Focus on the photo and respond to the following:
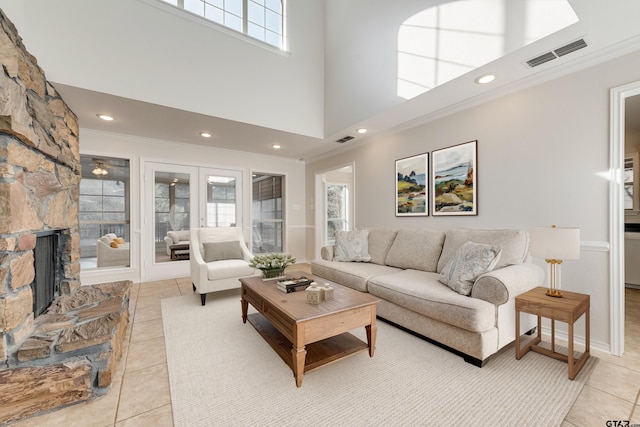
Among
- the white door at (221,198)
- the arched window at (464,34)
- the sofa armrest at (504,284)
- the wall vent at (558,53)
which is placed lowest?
the sofa armrest at (504,284)

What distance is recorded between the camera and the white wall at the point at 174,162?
4074 millimetres

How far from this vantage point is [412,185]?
3674 mm

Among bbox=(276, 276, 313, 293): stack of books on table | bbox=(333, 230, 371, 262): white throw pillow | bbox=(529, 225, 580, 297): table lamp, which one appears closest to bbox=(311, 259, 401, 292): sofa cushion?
bbox=(333, 230, 371, 262): white throw pillow

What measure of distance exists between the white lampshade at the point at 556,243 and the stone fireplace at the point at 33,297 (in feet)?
10.2

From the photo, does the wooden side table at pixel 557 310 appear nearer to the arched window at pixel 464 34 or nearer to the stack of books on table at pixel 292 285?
the stack of books on table at pixel 292 285

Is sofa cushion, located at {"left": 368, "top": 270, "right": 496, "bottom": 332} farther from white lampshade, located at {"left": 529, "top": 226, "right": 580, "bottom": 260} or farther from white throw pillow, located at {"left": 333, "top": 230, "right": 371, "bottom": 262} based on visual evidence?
white throw pillow, located at {"left": 333, "top": 230, "right": 371, "bottom": 262}

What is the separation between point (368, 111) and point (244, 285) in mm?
2631

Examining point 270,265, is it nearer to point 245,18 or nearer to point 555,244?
point 555,244

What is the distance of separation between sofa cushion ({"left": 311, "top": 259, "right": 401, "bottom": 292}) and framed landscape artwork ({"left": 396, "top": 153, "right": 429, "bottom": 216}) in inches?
36.6

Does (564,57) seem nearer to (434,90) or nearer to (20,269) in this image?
(434,90)

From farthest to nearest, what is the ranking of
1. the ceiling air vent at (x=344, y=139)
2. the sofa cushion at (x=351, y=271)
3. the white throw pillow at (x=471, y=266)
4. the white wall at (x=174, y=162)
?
1. the ceiling air vent at (x=344, y=139)
2. the white wall at (x=174, y=162)
3. the sofa cushion at (x=351, y=271)
4. the white throw pillow at (x=471, y=266)

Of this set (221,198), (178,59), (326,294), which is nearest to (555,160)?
(326,294)

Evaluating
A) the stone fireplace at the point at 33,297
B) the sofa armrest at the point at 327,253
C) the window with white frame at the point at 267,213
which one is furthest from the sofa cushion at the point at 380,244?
the stone fireplace at the point at 33,297

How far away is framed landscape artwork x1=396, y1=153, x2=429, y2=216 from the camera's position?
3.53 metres
